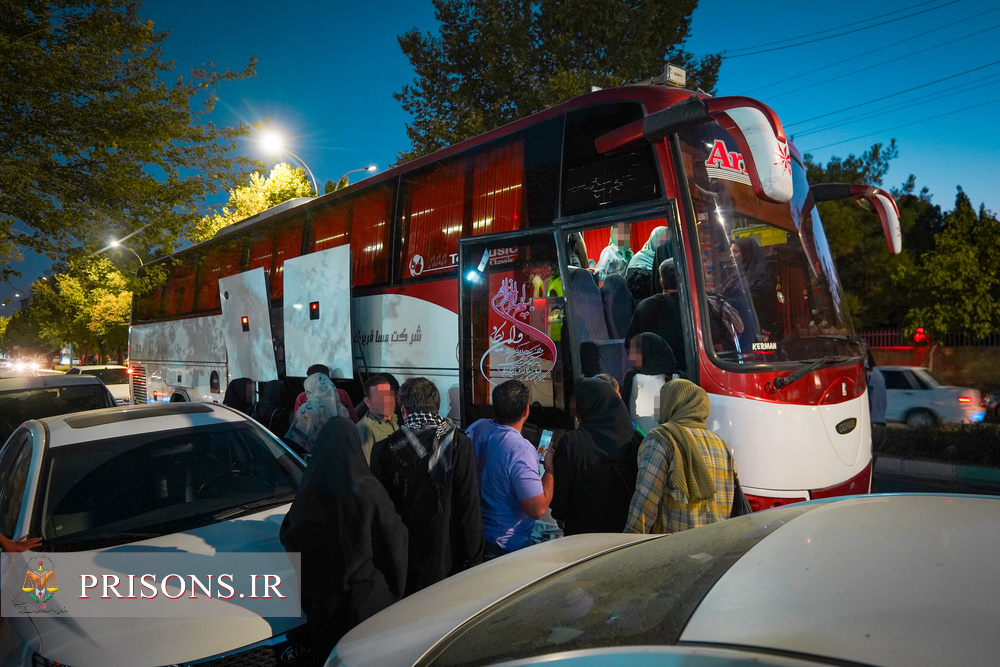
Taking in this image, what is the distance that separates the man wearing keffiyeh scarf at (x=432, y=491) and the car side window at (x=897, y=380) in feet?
50.9

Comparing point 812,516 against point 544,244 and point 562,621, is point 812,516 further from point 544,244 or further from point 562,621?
point 544,244

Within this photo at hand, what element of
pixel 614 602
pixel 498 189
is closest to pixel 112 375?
pixel 498 189

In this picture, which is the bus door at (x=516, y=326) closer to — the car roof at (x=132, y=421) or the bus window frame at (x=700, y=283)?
the bus window frame at (x=700, y=283)

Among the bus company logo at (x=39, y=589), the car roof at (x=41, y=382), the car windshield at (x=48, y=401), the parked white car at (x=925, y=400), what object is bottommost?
the parked white car at (x=925, y=400)

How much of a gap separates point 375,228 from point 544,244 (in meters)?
2.86

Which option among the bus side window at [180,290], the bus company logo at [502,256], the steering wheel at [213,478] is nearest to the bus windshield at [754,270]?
the bus company logo at [502,256]

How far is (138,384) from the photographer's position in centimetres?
1520

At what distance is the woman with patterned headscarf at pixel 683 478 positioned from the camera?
10.3ft

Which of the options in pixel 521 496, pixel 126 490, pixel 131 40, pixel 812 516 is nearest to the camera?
pixel 812 516

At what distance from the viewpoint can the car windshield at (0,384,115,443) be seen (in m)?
7.26

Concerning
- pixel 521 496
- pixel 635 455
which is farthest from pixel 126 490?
pixel 635 455

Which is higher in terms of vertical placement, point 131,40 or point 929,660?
point 131,40

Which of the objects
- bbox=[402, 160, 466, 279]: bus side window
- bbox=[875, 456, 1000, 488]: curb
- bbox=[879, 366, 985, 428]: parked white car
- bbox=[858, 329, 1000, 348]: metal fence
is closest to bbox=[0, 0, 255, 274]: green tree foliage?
bbox=[402, 160, 466, 279]: bus side window

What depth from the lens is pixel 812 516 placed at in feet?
6.09
